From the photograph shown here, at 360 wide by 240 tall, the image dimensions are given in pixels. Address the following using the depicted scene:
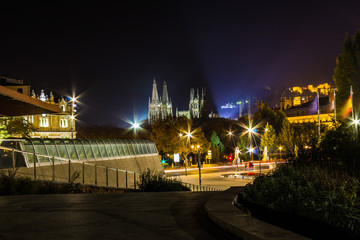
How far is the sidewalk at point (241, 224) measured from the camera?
6.48 metres

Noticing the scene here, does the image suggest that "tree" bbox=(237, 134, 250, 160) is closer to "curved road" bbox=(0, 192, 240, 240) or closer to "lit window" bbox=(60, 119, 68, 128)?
"lit window" bbox=(60, 119, 68, 128)

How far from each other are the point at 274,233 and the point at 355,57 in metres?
62.5

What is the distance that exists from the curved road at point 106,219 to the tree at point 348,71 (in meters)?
55.9

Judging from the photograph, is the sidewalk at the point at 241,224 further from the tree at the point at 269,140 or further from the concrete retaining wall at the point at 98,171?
the tree at the point at 269,140

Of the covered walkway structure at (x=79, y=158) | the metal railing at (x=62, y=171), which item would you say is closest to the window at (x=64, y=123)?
the covered walkway structure at (x=79, y=158)

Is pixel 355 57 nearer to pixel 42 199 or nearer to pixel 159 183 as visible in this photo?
pixel 159 183

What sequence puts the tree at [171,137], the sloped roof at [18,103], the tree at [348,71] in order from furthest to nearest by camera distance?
the tree at [171,137] < the tree at [348,71] < the sloped roof at [18,103]

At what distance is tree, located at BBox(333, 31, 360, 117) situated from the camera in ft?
203

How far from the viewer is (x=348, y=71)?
62094 mm

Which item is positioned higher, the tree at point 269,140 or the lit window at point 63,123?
the lit window at point 63,123

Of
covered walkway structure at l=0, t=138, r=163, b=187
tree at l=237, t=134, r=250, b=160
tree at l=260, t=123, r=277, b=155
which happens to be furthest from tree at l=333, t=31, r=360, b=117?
tree at l=237, t=134, r=250, b=160

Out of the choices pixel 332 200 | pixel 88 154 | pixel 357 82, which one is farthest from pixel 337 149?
pixel 357 82

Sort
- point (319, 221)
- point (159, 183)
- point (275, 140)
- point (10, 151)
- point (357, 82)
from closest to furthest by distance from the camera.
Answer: point (319, 221)
point (159, 183)
point (10, 151)
point (357, 82)
point (275, 140)

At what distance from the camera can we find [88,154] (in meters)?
33.8
